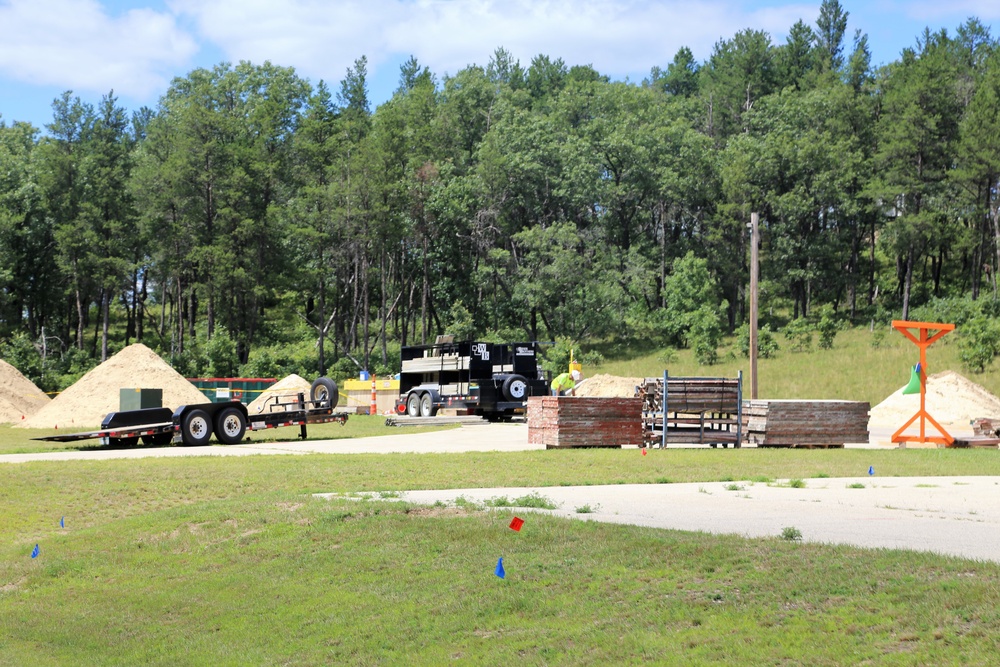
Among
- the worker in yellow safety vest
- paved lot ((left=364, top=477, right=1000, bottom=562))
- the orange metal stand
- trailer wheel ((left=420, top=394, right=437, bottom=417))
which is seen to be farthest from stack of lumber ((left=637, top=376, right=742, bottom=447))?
trailer wheel ((left=420, top=394, right=437, bottom=417))

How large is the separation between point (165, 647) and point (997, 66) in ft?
239

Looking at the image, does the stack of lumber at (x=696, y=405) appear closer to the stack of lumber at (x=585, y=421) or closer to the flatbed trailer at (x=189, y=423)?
the stack of lumber at (x=585, y=421)

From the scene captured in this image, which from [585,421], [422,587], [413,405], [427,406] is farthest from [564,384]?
[422,587]

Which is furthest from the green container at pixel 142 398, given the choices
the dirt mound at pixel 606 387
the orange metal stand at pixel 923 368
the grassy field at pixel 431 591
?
the orange metal stand at pixel 923 368

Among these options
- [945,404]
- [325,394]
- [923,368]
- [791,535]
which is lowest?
[945,404]

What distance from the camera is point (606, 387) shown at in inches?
1811

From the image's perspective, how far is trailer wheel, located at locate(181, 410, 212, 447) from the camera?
28719 mm

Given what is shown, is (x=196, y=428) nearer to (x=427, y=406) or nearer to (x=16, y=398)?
(x=427, y=406)

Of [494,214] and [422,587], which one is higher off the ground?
[494,214]

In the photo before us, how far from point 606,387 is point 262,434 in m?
16.7

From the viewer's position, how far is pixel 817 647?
24.0 feet

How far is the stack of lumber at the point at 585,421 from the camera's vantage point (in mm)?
26047

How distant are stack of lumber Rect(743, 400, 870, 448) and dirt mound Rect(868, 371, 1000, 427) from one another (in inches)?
428

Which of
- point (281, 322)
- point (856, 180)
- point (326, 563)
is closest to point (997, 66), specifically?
point (856, 180)
